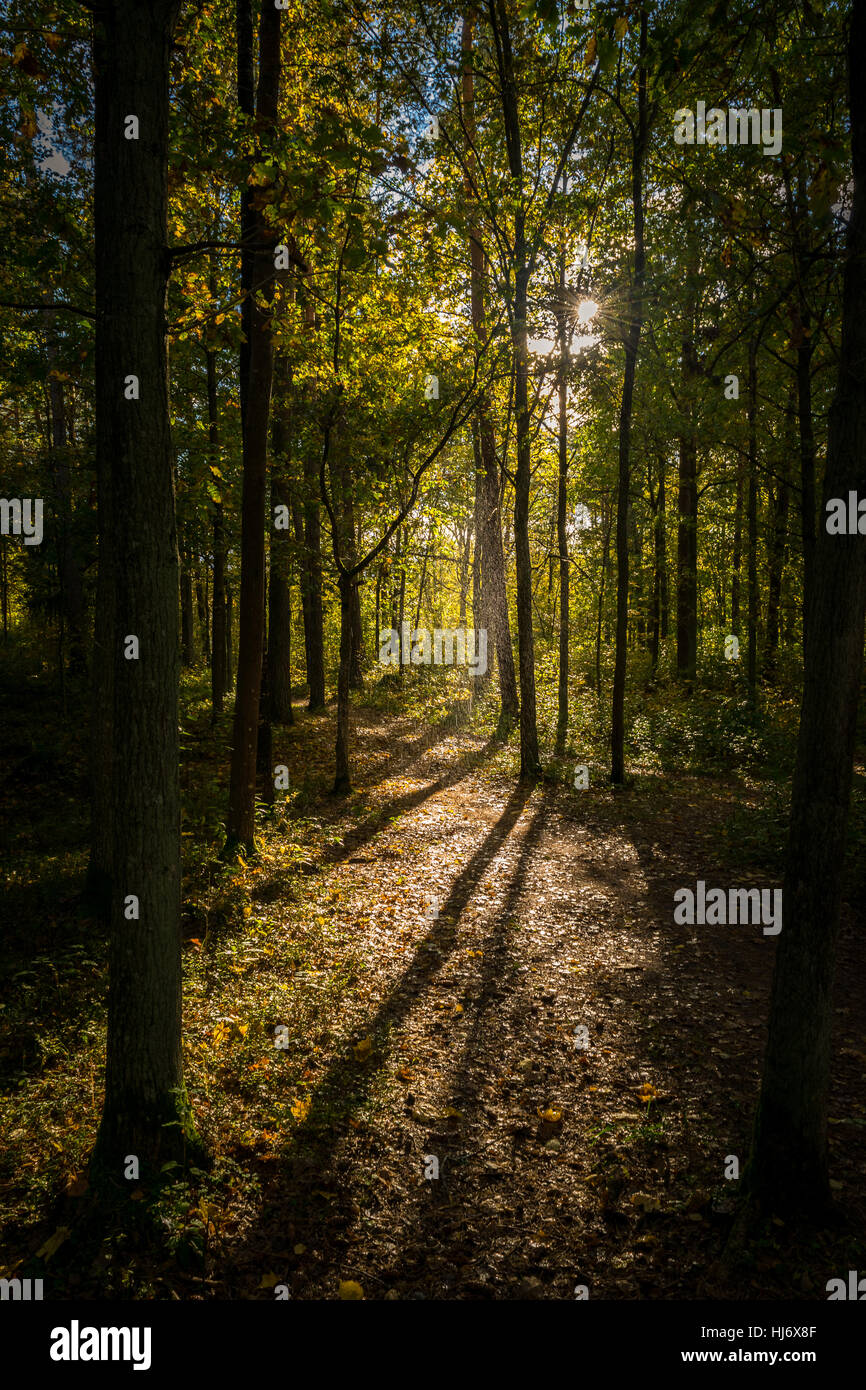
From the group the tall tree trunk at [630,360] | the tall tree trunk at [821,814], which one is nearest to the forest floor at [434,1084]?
the tall tree trunk at [821,814]

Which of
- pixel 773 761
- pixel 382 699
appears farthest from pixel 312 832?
pixel 382 699

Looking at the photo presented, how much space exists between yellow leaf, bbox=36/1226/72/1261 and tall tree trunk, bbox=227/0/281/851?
5.01m

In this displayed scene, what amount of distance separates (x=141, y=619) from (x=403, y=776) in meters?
10.3

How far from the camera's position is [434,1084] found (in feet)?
15.2

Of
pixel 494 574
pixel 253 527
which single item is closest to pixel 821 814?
pixel 253 527

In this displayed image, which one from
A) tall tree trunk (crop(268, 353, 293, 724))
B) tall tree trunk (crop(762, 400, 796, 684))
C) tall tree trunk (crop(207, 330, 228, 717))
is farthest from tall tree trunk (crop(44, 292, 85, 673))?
tall tree trunk (crop(762, 400, 796, 684))

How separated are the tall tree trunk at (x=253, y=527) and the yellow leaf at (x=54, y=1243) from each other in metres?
5.01

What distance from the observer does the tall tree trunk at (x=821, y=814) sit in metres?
2.98

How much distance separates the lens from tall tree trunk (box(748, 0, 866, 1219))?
2.98 m

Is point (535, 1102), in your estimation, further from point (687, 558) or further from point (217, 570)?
point (687, 558)

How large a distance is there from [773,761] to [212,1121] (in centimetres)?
1206

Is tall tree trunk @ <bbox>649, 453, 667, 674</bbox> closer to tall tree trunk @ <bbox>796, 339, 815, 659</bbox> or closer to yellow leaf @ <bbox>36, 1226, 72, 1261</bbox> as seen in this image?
tall tree trunk @ <bbox>796, 339, 815, 659</bbox>

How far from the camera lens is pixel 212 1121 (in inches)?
161
